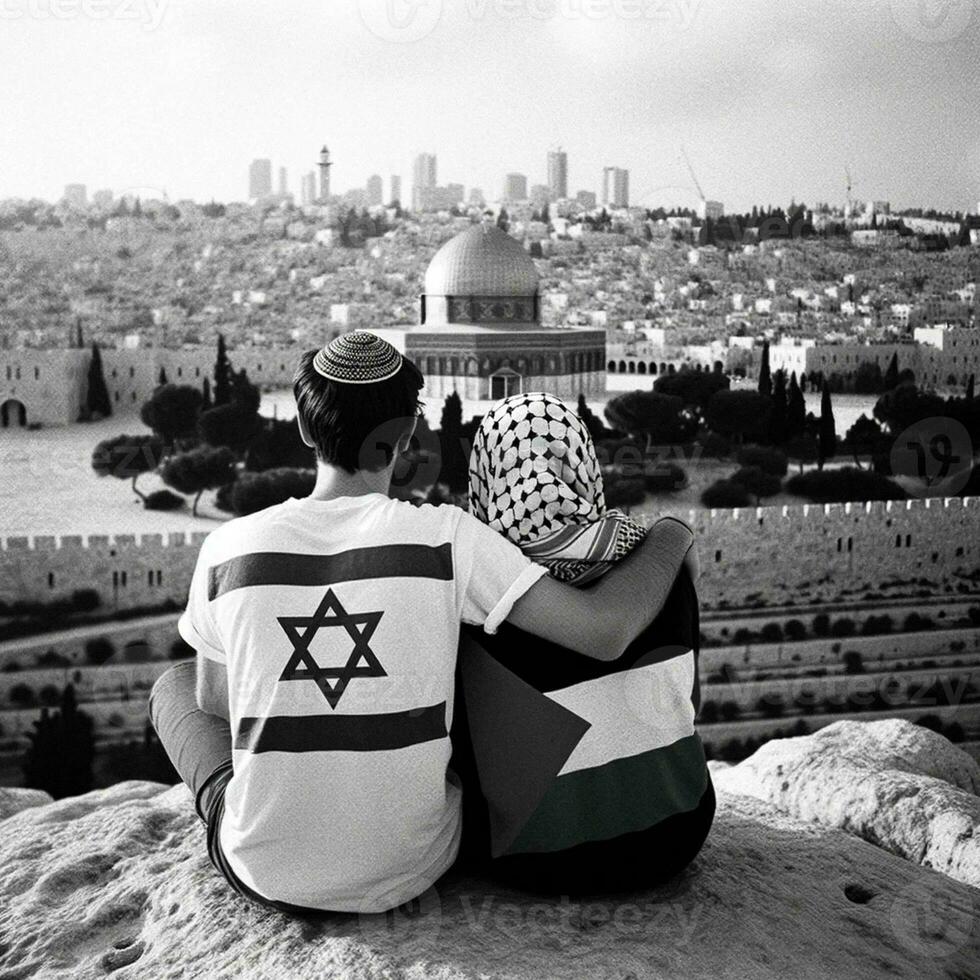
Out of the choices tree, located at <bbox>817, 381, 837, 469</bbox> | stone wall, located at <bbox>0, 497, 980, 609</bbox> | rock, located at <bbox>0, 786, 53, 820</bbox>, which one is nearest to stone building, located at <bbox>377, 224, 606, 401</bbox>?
tree, located at <bbox>817, 381, 837, 469</bbox>

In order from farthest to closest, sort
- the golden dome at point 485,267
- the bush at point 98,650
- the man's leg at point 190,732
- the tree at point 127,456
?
the golden dome at point 485,267 < the tree at point 127,456 < the bush at point 98,650 < the man's leg at point 190,732

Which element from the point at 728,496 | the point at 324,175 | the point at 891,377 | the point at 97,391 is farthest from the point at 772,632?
the point at 97,391

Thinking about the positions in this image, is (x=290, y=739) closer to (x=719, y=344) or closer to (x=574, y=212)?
(x=719, y=344)

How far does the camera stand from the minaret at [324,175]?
7750mm

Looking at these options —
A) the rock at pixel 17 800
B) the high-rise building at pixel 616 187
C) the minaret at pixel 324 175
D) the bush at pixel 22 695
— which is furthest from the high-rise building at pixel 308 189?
the rock at pixel 17 800

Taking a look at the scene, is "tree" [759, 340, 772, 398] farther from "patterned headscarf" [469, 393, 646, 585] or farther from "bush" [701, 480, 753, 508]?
"patterned headscarf" [469, 393, 646, 585]

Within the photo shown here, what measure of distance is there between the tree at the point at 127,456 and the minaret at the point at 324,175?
2160mm

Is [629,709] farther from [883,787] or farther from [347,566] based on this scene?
[883,787]

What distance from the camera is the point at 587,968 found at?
995mm

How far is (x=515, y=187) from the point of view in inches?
359

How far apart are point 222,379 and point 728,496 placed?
11.3 ft

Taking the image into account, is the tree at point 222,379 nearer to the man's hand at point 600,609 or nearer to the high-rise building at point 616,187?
the high-rise building at point 616,187

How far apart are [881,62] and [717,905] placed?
22.3 feet

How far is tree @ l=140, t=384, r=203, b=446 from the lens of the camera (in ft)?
25.6
